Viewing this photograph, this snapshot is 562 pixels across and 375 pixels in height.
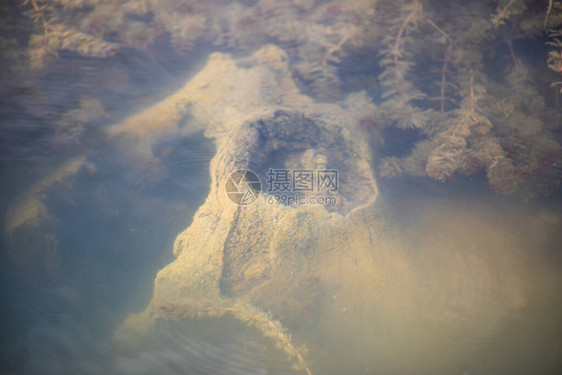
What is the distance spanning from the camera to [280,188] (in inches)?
115

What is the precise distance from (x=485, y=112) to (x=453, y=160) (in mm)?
1060

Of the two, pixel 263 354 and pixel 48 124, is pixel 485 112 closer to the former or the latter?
pixel 263 354

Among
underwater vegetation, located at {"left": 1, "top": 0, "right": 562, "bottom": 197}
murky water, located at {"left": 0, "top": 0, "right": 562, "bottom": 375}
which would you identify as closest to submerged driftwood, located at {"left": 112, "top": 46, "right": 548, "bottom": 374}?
murky water, located at {"left": 0, "top": 0, "right": 562, "bottom": 375}

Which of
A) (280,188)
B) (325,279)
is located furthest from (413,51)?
(325,279)

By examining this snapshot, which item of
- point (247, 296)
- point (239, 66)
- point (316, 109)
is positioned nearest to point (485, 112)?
point (316, 109)

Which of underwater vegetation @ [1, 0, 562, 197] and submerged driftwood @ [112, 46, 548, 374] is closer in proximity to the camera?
submerged driftwood @ [112, 46, 548, 374]

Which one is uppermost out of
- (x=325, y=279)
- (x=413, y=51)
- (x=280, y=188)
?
(x=413, y=51)

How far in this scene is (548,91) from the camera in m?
→ 3.70

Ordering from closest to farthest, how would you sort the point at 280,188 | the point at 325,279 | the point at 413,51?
the point at 325,279, the point at 280,188, the point at 413,51

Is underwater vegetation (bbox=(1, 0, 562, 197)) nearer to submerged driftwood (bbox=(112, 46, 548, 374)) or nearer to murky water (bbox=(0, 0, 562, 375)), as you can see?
murky water (bbox=(0, 0, 562, 375))

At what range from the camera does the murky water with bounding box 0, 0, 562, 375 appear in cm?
241

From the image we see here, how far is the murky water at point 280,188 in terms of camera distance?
241cm

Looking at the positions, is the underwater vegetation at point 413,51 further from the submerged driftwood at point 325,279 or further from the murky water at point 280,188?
the submerged driftwood at point 325,279

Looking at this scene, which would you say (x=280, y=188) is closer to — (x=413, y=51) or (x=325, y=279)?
(x=325, y=279)
